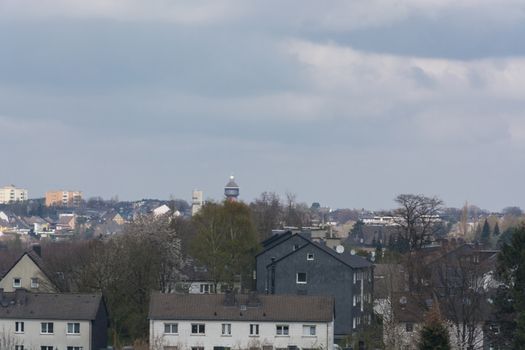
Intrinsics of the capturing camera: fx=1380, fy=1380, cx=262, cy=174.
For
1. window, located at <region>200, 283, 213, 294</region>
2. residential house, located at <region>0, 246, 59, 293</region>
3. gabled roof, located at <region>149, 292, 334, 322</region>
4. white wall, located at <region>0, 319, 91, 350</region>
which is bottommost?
white wall, located at <region>0, 319, 91, 350</region>

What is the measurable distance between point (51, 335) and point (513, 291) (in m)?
23.5

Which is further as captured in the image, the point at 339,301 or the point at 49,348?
the point at 339,301

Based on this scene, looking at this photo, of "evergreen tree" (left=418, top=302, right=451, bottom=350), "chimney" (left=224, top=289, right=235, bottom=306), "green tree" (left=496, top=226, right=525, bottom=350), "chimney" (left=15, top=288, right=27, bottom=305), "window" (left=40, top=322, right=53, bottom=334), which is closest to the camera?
"evergreen tree" (left=418, top=302, right=451, bottom=350)

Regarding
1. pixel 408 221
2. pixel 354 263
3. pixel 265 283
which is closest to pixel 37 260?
pixel 265 283

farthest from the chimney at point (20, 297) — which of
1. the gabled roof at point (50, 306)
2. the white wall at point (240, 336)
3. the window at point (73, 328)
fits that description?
the white wall at point (240, 336)

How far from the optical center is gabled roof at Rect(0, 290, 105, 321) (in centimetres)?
6719

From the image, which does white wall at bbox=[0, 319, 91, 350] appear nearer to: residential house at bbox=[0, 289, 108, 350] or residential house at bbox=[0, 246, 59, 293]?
residential house at bbox=[0, 289, 108, 350]

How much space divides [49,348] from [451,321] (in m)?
19.6

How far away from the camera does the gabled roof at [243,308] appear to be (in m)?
66.4

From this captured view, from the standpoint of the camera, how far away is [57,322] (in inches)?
2655

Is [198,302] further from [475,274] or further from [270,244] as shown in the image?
[270,244]

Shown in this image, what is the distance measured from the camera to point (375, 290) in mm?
90875

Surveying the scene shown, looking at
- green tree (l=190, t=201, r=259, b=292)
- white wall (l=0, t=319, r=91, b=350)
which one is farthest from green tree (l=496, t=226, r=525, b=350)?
green tree (l=190, t=201, r=259, b=292)

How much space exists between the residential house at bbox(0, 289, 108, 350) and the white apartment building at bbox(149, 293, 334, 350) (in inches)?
125
